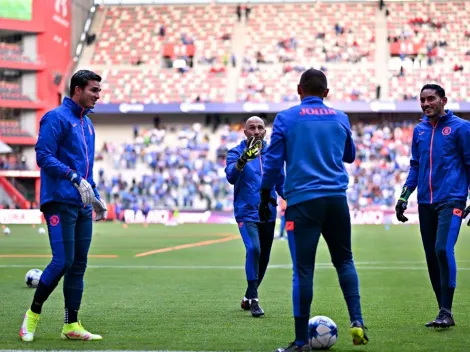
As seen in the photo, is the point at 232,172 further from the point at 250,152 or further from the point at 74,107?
the point at 74,107

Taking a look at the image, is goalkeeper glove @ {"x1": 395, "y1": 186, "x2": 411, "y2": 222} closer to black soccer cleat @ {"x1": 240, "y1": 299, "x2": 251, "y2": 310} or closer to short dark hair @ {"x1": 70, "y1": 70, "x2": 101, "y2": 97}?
black soccer cleat @ {"x1": 240, "y1": 299, "x2": 251, "y2": 310}

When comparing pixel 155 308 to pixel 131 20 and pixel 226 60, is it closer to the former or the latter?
pixel 226 60

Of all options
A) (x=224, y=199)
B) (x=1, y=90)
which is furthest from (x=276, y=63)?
(x=1, y=90)

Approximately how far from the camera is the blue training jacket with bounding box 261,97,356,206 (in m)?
7.43

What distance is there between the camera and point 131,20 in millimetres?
63375

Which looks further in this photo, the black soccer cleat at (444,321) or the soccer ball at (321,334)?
the black soccer cleat at (444,321)

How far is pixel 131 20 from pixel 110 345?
186ft

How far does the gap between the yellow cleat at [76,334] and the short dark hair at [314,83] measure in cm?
294

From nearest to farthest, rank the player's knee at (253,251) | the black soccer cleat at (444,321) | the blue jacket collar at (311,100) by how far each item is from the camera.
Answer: the blue jacket collar at (311,100) → the black soccer cleat at (444,321) → the player's knee at (253,251)

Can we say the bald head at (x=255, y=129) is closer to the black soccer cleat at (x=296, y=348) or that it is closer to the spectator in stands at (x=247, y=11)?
the black soccer cleat at (x=296, y=348)

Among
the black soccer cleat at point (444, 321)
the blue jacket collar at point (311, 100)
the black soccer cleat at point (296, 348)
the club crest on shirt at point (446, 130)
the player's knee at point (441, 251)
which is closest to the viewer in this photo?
the black soccer cleat at point (296, 348)

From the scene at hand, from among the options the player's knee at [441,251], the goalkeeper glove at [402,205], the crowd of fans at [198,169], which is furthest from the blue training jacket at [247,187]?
the crowd of fans at [198,169]

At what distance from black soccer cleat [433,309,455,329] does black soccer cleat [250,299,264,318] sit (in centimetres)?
206

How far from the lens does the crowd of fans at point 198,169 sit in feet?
167
